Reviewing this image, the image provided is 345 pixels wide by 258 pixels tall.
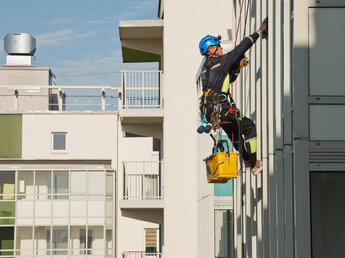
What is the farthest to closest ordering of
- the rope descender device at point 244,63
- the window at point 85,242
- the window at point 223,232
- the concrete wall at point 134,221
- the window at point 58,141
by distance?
the concrete wall at point 134,221 → the window at point 58,141 → the window at point 85,242 → the window at point 223,232 → the rope descender device at point 244,63

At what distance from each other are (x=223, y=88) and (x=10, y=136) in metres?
34.1

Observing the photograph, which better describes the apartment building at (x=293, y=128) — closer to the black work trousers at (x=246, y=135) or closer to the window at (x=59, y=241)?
the black work trousers at (x=246, y=135)

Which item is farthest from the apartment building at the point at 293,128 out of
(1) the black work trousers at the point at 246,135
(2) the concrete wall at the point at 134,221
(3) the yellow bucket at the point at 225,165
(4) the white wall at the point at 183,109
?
(2) the concrete wall at the point at 134,221

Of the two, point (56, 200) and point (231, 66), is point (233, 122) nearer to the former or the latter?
point (231, 66)

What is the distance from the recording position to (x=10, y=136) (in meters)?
45.1

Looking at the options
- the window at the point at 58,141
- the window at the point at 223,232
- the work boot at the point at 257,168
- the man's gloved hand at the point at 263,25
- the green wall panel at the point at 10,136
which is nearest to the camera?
the man's gloved hand at the point at 263,25

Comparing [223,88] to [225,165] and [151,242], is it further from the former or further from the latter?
[151,242]

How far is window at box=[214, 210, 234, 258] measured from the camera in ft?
65.3

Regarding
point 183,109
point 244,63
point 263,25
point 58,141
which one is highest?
point 263,25

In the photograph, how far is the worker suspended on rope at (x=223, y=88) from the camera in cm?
1223

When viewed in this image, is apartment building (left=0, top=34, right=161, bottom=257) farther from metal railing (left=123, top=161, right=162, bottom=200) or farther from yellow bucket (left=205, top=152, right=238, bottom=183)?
yellow bucket (left=205, top=152, right=238, bottom=183)

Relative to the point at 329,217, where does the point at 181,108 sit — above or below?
above

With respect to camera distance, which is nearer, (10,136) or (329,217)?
(329,217)

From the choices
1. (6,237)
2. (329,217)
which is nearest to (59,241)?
(6,237)
